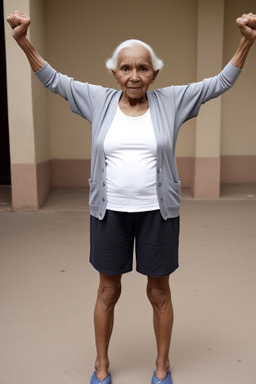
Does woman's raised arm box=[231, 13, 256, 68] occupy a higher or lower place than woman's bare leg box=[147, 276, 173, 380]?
higher

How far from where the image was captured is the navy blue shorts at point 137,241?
192 centimetres

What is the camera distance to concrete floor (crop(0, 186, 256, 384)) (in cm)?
223

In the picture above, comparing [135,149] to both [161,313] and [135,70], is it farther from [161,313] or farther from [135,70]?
[161,313]

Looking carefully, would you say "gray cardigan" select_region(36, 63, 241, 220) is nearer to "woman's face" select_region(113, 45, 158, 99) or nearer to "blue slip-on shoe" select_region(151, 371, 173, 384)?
"woman's face" select_region(113, 45, 158, 99)

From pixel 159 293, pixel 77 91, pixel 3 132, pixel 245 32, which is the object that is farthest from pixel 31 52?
pixel 3 132

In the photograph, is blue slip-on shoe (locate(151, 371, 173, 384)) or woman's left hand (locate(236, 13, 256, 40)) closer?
woman's left hand (locate(236, 13, 256, 40))

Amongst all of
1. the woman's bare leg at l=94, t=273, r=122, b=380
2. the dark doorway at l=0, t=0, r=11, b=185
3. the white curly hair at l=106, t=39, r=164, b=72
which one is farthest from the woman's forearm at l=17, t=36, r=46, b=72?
the dark doorway at l=0, t=0, r=11, b=185

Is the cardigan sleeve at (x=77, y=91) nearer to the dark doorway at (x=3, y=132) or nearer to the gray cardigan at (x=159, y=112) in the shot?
the gray cardigan at (x=159, y=112)

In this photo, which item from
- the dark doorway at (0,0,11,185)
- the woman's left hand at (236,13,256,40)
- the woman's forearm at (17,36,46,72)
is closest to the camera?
the woman's left hand at (236,13,256,40)

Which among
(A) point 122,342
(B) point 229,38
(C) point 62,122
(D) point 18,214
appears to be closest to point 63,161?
(C) point 62,122

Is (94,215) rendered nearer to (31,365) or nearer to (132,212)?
(132,212)

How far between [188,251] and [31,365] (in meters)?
2.11

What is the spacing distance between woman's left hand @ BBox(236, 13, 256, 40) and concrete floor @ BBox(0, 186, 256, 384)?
1.62m

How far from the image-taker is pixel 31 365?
2.24 metres
